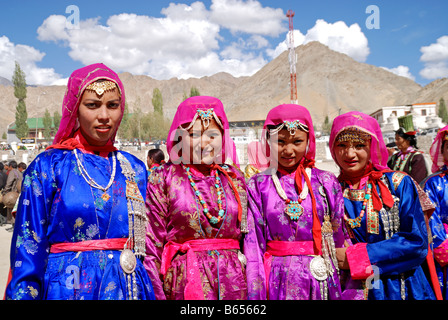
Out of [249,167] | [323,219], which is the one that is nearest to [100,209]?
[323,219]

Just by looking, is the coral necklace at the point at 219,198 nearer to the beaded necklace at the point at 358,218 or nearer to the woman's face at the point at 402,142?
the beaded necklace at the point at 358,218

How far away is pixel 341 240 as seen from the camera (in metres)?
2.39

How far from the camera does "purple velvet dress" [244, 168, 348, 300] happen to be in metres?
2.26

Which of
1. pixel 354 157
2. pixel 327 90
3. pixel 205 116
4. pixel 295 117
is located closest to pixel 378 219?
pixel 354 157

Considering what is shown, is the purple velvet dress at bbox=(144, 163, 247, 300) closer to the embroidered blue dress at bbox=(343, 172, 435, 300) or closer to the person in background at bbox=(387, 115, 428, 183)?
the embroidered blue dress at bbox=(343, 172, 435, 300)

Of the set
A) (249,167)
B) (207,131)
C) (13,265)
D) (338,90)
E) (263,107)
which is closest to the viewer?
(13,265)

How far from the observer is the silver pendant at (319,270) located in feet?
7.45

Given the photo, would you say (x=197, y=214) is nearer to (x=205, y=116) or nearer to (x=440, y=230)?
(x=205, y=116)

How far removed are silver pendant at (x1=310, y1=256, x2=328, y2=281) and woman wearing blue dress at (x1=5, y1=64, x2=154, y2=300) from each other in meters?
1.00

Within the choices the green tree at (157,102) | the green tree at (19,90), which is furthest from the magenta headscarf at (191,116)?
the green tree at (157,102)

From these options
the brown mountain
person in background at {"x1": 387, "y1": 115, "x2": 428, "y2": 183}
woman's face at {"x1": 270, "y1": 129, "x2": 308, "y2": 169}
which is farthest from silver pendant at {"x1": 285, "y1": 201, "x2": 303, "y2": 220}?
the brown mountain

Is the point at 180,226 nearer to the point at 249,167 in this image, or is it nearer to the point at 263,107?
the point at 249,167

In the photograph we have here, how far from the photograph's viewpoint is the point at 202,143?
236 centimetres

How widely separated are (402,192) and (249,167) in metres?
3.83
